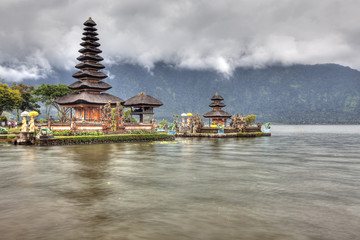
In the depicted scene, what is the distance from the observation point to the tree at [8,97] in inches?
2532

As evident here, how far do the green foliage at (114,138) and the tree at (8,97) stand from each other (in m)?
34.5

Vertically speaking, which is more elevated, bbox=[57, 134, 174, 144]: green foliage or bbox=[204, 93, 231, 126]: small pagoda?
bbox=[204, 93, 231, 126]: small pagoda

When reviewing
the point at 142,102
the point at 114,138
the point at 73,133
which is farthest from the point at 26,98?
the point at 114,138

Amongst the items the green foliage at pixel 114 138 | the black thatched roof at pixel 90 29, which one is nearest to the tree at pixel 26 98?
the black thatched roof at pixel 90 29

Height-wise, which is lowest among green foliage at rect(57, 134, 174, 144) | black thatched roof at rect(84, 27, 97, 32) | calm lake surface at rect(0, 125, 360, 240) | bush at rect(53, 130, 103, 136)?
calm lake surface at rect(0, 125, 360, 240)

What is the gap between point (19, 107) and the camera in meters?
73.2

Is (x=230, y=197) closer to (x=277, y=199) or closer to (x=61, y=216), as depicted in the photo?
(x=277, y=199)

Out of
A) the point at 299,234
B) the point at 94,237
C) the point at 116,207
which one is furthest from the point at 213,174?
the point at 94,237

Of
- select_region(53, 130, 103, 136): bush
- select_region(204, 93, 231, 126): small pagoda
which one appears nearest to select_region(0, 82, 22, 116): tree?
select_region(53, 130, 103, 136): bush

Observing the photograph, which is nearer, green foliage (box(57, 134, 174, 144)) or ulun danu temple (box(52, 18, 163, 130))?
green foliage (box(57, 134, 174, 144))

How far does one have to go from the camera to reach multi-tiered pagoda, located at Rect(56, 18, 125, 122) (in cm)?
6135

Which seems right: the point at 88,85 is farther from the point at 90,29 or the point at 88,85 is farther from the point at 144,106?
the point at 90,29

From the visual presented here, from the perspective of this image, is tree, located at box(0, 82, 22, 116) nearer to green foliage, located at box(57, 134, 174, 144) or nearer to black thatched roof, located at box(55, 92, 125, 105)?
black thatched roof, located at box(55, 92, 125, 105)

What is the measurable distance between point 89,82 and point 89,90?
2.05 meters
